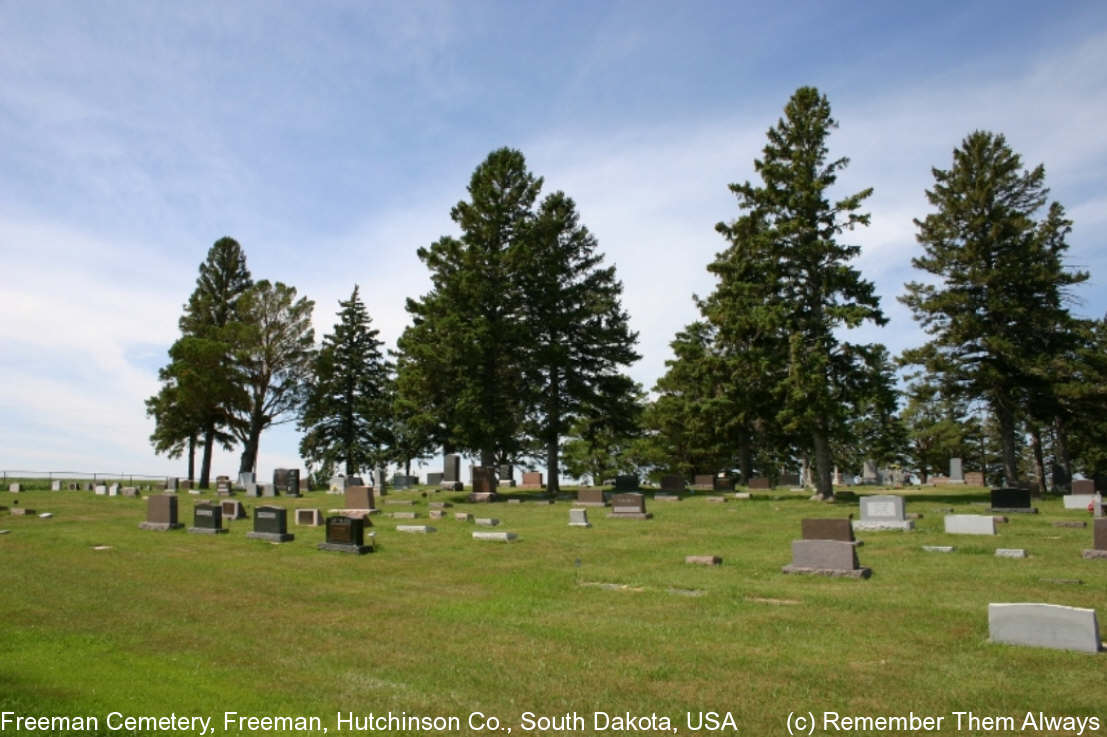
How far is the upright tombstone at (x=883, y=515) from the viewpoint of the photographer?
62.5 feet

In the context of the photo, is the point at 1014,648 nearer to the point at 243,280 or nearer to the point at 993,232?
the point at 993,232

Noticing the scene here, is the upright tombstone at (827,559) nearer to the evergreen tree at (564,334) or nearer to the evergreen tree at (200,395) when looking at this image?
the evergreen tree at (564,334)

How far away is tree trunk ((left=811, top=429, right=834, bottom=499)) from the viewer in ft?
92.6

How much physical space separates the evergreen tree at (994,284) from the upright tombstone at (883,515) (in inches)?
647

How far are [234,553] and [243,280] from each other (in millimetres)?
45297

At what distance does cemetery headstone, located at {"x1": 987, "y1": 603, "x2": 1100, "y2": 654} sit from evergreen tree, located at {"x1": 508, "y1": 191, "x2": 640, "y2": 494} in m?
26.3

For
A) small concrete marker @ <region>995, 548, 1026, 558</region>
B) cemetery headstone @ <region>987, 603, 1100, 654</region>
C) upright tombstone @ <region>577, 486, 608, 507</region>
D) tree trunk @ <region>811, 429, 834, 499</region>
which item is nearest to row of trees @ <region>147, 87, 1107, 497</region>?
tree trunk @ <region>811, 429, 834, 499</region>

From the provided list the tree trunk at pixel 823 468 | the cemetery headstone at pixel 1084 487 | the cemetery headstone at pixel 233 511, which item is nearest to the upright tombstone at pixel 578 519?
the cemetery headstone at pixel 233 511

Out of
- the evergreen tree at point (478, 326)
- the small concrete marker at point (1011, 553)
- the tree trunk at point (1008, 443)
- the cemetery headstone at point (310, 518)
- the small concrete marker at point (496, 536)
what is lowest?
the small concrete marker at point (1011, 553)

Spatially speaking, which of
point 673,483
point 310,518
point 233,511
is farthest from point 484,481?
point 233,511

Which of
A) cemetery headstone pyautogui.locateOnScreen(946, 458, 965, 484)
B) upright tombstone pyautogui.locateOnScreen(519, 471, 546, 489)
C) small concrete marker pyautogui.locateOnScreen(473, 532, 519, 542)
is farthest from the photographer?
upright tombstone pyautogui.locateOnScreen(519, 471, 546, 489)

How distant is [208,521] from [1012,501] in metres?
24.7

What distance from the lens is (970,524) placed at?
17.9 m

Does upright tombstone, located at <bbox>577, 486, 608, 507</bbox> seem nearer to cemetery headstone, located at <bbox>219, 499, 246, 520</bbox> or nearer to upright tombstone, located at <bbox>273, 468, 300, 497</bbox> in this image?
cemetery headstone, located at <bbox>219, 499, 246, 520</bbox>
